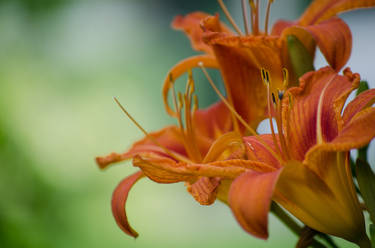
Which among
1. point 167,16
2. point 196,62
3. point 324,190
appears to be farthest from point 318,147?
point 167,16

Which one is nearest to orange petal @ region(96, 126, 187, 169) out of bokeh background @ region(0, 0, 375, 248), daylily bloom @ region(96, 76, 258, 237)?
daylily bloom @ region(96, 76, 258, 237)

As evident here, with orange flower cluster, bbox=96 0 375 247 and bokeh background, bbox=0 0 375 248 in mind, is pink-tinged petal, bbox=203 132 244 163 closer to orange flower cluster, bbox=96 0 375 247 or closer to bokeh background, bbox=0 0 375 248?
orange flower cluster, bbox=96 0 375 247

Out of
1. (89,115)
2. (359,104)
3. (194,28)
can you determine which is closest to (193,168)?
(359,104)

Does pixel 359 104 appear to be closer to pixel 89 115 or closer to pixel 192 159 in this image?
pixel 192 159

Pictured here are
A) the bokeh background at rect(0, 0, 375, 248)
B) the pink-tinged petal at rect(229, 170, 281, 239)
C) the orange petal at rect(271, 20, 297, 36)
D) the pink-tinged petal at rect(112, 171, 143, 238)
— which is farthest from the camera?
the bokeh background at rect(0, 0, 375, 248)

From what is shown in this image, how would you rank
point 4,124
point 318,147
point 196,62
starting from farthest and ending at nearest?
point 4,124, point 196,62, point 318,147

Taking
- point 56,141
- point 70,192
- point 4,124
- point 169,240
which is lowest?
point 169,240

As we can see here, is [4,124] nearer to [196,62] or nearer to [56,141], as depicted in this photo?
[56,141]
